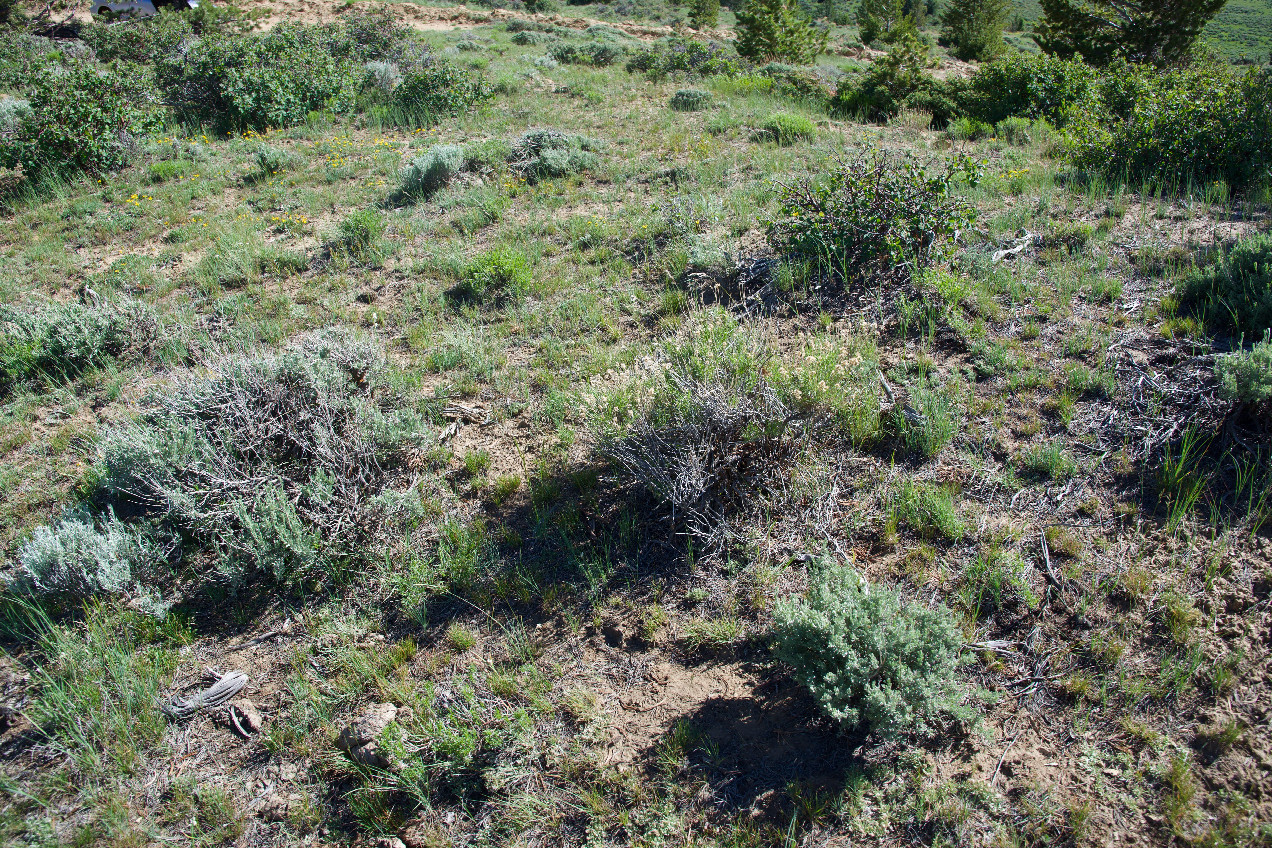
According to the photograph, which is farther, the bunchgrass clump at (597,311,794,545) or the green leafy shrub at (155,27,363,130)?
the green leafy shrub at (155,27,363,130)

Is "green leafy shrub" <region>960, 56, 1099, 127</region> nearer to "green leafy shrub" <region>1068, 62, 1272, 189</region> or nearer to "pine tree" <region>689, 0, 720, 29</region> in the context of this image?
"green leafy shrub" <region>1068, 62, 1272, 189</region>

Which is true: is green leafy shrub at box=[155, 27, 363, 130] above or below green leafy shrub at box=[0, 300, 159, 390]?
above

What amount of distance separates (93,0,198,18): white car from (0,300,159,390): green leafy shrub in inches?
906

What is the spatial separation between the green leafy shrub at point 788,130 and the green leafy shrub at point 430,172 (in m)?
4.58

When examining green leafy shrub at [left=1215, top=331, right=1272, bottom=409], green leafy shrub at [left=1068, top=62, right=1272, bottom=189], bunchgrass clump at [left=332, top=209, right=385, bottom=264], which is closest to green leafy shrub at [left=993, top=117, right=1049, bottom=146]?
green leafy shrub at [left=1068, top=62, right=1272, bottom=189]

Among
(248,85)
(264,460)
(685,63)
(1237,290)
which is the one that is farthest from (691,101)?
(264,460)

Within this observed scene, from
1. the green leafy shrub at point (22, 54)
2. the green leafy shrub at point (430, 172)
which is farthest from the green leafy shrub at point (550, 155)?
the green leafy shrub at point (22, 54)

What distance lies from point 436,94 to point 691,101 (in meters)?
4.66

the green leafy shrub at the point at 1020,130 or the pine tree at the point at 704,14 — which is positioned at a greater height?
the pine tree at the point at 704,14

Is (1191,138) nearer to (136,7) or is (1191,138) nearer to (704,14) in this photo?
(704,14)

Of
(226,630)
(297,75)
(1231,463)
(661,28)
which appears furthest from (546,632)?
(661,28)

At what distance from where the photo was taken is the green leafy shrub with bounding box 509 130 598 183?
9.04m

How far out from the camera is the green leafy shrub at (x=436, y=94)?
39.4ft

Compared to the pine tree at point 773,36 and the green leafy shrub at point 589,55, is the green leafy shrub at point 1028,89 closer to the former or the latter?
the green leafy shrub at point 589,55
